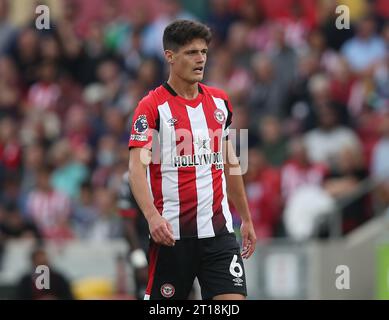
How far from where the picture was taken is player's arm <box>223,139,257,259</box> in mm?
8383

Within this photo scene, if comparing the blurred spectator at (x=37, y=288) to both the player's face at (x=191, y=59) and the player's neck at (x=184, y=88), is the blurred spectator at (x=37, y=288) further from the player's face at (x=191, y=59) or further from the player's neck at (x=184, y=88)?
the player's face at (x=191, y=59)

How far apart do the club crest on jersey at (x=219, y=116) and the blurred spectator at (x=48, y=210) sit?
8315mm

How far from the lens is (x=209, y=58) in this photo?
59.3ft

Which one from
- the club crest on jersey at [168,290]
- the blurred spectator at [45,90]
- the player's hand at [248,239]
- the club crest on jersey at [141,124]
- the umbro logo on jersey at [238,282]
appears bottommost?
the club crest on jersey at [168,290]

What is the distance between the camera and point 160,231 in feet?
25.1

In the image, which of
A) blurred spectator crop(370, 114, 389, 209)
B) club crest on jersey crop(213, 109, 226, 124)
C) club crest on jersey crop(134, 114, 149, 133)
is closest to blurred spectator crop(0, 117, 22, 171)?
blurred spectator crop(370, 114, 389, 209)

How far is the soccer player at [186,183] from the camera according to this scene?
8078 millimetres

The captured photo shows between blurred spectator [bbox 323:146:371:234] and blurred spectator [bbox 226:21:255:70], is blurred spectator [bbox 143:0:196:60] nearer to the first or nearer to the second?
blurred spectator [bbox 226:21:255:70]

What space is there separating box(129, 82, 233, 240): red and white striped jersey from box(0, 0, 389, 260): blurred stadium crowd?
6.82 meters

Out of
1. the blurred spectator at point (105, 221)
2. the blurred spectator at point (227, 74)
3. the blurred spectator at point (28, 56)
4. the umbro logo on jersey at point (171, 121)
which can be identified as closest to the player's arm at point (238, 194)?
the umbro logo on jersey at point (171, 121)

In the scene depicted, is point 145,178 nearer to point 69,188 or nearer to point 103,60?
point 69,188

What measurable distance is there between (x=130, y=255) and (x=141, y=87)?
702 cm

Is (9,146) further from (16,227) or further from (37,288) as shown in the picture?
(37,288)
